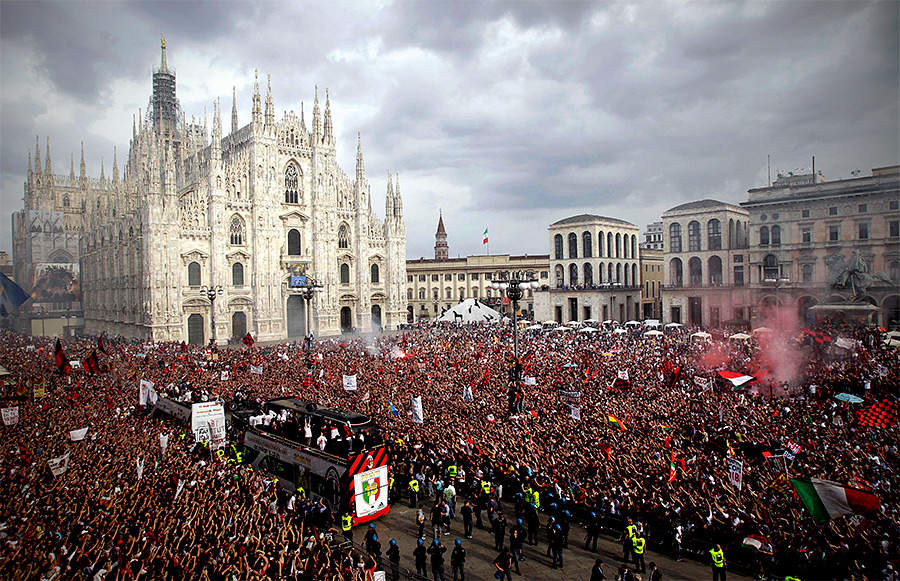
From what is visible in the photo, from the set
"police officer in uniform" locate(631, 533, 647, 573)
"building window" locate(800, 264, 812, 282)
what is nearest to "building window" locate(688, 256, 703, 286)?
"building window" locate(800, 264, 812, 282)

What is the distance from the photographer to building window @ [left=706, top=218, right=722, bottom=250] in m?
54.8

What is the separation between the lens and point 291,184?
174ft

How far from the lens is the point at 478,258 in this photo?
7944 cm

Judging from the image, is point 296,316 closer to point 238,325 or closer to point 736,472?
point 238,325

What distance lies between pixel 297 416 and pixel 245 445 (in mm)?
2538

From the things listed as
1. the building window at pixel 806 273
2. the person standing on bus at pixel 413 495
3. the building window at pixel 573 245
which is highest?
the building window at pixel 573 245

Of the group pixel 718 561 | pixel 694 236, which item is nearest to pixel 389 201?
pixel 694 236

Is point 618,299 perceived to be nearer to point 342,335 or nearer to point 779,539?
point 342,335

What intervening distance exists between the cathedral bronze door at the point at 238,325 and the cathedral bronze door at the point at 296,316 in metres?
4.30

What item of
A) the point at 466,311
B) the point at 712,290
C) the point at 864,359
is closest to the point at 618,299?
the point at 712,290

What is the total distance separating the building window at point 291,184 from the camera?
173 feet

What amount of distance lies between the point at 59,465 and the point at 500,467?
9.73 m

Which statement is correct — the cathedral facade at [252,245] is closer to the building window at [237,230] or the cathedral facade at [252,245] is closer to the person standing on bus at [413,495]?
the building window at [237,230]

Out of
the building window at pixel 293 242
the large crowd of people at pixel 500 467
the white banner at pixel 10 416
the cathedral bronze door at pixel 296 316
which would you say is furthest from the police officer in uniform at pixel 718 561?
the building window at pixel 293 242
